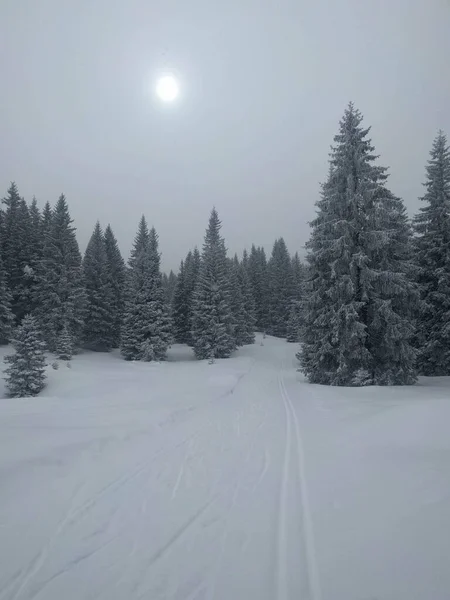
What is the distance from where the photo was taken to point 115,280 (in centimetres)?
4212

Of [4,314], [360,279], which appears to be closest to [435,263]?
[360,279]

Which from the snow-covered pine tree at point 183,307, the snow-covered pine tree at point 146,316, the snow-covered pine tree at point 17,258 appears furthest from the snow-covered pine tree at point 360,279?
the snow-covered pine tree at point 17,258

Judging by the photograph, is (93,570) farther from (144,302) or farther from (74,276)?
(74,276)

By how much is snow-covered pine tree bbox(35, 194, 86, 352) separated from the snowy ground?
23.6 metres

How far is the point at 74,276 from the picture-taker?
31.5 m

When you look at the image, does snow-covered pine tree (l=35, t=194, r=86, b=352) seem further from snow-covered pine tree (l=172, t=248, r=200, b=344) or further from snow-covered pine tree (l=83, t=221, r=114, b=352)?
snow-covered pine tree (l=172, t=248, r=200, b=344)

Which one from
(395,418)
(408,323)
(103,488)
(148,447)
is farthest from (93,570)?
(408,323)

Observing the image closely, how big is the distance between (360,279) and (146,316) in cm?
2250

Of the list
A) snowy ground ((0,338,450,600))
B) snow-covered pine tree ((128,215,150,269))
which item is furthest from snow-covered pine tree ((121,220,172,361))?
snowy ground ((0,338,450,600))

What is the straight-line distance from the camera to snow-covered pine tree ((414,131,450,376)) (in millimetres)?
17281

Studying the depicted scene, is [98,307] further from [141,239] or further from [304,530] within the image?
[304,530]

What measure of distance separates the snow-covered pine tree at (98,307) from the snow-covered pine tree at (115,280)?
86cm

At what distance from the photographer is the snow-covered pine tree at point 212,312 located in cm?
3228

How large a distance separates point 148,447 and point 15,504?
2.97 meters
